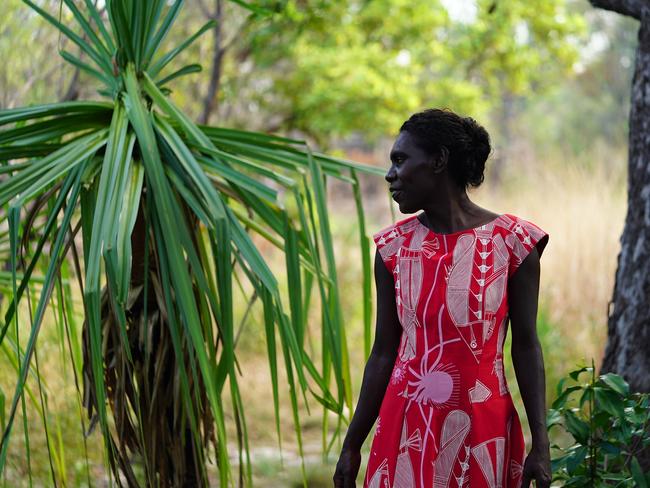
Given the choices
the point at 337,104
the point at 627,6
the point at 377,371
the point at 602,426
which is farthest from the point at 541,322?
the point at 337,104

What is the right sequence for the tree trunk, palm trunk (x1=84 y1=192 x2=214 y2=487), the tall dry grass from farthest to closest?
1. the tall dry grass
2. the tree trunk
3. palm trunk (x1=84 y1=192 x2=214 y2=487)

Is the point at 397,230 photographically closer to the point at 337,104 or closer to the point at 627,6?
the point at 627,6

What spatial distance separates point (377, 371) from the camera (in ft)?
7.13

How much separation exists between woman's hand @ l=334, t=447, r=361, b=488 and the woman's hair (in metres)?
0.65

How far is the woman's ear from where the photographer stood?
2.08 metres

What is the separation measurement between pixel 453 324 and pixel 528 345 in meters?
0.19

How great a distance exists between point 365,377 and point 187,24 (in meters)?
7.10

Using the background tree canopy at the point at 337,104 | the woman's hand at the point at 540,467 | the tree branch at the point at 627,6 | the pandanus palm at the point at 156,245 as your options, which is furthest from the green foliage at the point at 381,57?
the woman's hand at the point at 540,467

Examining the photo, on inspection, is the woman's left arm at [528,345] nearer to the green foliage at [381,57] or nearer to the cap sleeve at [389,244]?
the cap sleeve at [389,244]

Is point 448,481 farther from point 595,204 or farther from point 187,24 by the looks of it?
point 187,24

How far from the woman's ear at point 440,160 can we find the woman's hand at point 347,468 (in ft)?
2.19

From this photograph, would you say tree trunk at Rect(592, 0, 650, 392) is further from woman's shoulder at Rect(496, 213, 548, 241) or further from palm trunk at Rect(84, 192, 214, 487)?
palm trunk at Rect(84, 192, 214, 487)

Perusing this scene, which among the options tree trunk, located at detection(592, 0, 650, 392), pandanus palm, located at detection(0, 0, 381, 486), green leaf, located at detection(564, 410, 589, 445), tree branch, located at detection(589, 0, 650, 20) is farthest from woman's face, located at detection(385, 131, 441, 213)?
tree branch, located at detection(589, 0, 650, 20)

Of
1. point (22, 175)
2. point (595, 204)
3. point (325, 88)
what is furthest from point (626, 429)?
point (325, 88)
